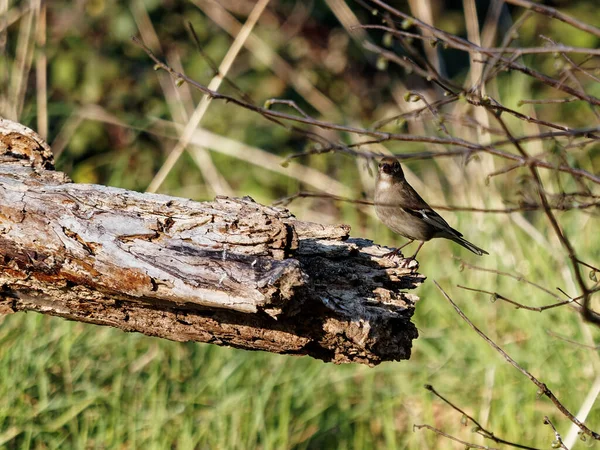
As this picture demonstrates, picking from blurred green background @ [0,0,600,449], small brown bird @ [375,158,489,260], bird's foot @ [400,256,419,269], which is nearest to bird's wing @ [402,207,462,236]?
small brown bird @ [375,158,489,260]

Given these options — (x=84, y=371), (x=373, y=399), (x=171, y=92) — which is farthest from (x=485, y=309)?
(x=171, y=92)

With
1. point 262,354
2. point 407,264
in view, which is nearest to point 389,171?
point 262,354

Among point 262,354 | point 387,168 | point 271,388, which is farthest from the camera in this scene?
point 262,354

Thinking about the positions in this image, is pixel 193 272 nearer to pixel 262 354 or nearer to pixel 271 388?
pixel 271 388

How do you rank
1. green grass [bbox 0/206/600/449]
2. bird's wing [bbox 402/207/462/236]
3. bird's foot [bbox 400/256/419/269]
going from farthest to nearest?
green grass [bbox 0/206/600/449] → bird's wing [bbox 402/207/462/236] → bird's foot [bbox 400/256/419/269]

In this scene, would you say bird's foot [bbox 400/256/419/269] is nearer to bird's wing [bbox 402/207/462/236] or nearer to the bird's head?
bird's wing [bbox 402/207/462/236]

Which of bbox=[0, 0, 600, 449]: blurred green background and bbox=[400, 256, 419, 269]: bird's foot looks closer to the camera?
bbox=[400, 256, 419, 269]: bird's foot
